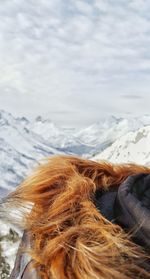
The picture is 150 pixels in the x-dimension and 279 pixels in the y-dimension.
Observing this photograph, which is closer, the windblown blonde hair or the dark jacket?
the windblown blonde hair

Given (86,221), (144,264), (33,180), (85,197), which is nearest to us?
(144,264)

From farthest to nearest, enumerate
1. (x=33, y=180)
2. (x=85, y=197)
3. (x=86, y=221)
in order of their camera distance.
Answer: (x=33, y=180)
(x=85, y=197)
(x=86, y=221)

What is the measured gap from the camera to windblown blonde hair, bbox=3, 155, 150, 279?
2230mm

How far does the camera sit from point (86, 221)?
2.47 m

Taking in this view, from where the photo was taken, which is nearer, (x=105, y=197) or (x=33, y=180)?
(x=105, y=197)

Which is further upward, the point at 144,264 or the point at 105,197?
the point at 105,197

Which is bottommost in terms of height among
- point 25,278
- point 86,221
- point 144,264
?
point 25,278

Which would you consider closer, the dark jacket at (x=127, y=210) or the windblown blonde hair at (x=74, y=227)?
the windblown blonde hair at (x=74, y=227)

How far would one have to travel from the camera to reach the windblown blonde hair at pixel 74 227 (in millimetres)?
2230

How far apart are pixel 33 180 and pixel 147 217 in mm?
914

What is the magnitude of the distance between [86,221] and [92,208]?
0.10 m

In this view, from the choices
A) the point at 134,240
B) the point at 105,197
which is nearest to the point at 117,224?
the point at 134,240

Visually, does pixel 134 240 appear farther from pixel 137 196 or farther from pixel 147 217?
pixel 137 196

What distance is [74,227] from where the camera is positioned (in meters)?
2.43
